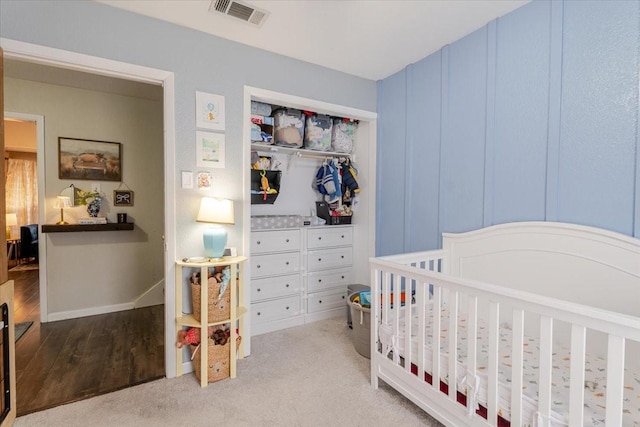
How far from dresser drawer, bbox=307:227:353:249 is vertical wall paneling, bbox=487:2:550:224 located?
1498 millimetres

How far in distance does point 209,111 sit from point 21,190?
597 cm

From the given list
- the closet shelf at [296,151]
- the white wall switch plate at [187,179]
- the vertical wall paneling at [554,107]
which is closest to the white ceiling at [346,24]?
the vertical wall paneling at [554,107]

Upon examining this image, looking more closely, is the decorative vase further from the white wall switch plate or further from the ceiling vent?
the ceiling vent

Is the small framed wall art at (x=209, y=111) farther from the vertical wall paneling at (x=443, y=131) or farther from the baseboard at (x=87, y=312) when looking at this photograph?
the baseboard at (x=87, y=312)

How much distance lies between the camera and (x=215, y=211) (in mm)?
2121

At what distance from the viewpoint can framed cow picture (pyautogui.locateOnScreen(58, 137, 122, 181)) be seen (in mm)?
3160

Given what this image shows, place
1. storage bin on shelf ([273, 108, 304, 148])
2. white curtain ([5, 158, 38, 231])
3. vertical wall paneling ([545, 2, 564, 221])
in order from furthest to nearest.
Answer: white curtain ([5, 158, 38, 231]), storage bin on shelf ([273, 108, 304, 148]), vertical wall paneling ([545, 2, 564, 221])

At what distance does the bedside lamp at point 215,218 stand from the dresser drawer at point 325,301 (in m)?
1.28

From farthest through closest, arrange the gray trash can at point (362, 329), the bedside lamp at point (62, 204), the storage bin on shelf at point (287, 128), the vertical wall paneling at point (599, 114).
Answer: the bedside lamp at point (62, 204) → the storage bin on shelf at point (287, 128) → the gray trash can at point (362, 329) → the vertical wall paneling at point (599, 114)

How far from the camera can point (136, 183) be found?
3492 millimetres

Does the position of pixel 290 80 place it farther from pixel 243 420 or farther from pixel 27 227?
pixel 27 227

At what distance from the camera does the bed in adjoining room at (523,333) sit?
1062mm

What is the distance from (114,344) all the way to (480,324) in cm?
288

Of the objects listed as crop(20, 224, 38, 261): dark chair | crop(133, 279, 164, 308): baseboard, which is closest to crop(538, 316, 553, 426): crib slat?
crop(133, 279, 164, 308): baseboard
